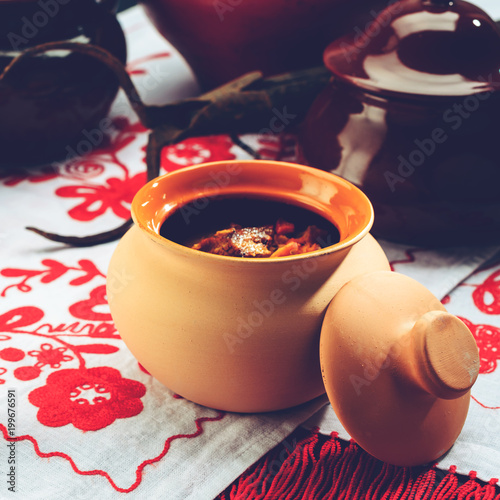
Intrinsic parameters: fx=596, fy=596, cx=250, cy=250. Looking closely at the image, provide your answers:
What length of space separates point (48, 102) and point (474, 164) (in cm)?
53

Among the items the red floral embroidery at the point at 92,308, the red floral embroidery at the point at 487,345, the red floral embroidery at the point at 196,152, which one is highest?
the red floral embroidery at the point at 196,152

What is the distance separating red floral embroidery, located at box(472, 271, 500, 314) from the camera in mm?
605

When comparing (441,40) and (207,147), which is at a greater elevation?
(441,40)

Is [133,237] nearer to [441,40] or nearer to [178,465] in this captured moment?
[178,465]

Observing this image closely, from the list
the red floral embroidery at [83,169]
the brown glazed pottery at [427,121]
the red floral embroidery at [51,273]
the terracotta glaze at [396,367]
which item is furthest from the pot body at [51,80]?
the terracotta glaze at [396,367]

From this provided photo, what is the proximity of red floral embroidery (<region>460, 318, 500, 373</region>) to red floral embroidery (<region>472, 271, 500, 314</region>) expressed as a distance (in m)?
0.03

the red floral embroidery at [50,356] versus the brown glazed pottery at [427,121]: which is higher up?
the brown glazed pottery at [427,121]

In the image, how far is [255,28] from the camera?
85 centimetres

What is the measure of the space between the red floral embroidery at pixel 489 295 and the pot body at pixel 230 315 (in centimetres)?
22

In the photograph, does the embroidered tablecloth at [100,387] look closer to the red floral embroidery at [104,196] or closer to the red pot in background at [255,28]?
the red floral embroidery at [104,196]

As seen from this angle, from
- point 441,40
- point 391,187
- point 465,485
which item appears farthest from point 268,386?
point 441,40

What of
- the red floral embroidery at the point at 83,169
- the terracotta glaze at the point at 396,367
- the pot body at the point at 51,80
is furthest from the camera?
the red floral embroidery at the point at 83,169

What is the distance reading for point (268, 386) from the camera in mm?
414

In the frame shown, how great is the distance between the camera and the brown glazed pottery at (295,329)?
0.37 m
